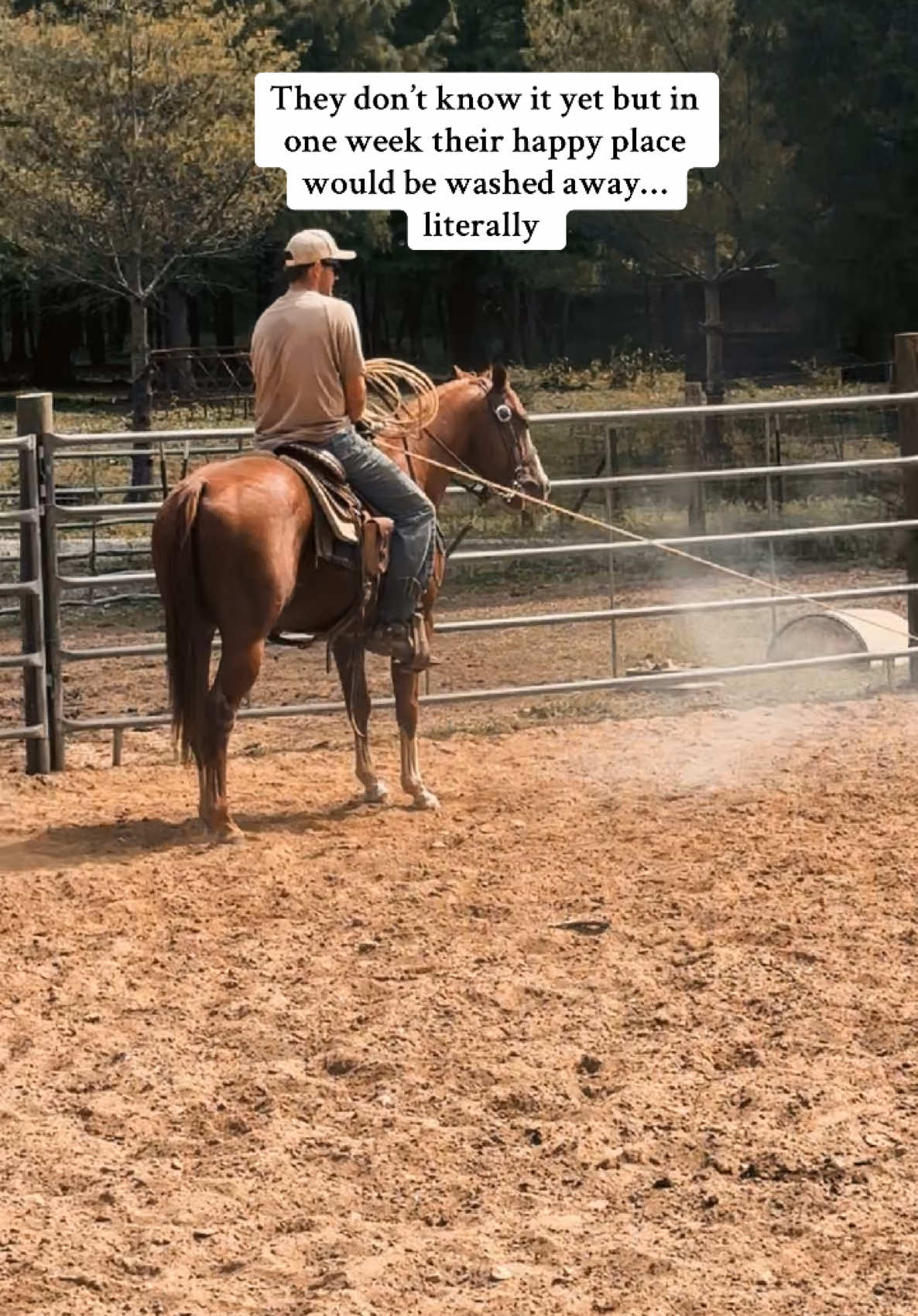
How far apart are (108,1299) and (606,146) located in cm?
1882

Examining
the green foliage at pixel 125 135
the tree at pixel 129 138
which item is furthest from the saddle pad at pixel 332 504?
the green foliage at pixel 125 135

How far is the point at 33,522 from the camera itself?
8.16m

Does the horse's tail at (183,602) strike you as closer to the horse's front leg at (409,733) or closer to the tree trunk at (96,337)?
the horse's front leg at (409,733)

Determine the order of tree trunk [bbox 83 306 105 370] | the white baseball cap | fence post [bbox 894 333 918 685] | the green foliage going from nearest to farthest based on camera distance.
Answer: the white baseball cap < fence post [bbox 894 333 918 685] < the green foliage < tree trunk [bbox 83 306 105 370]

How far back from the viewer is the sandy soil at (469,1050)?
3652 millimetres

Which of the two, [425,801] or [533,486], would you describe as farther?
[533,486]

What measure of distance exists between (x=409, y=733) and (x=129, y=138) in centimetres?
1922

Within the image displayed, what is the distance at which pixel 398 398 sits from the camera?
7.74 metres

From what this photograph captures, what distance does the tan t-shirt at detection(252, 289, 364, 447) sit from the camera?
6.88 m

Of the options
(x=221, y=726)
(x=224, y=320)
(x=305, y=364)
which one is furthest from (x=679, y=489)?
(x=224, y=320)

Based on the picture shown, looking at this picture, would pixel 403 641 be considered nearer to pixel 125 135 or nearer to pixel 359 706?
pixel 359 706

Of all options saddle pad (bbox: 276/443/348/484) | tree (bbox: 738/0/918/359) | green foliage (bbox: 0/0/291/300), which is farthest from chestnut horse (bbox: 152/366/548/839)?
tree (bbox: 738/0/918/359)

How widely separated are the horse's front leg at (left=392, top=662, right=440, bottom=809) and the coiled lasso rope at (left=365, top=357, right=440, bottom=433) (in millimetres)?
949

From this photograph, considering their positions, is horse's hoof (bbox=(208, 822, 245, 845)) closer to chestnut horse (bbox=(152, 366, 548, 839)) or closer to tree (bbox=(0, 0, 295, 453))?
chestnut horse (bbox=(152, 366, 548, 839))
